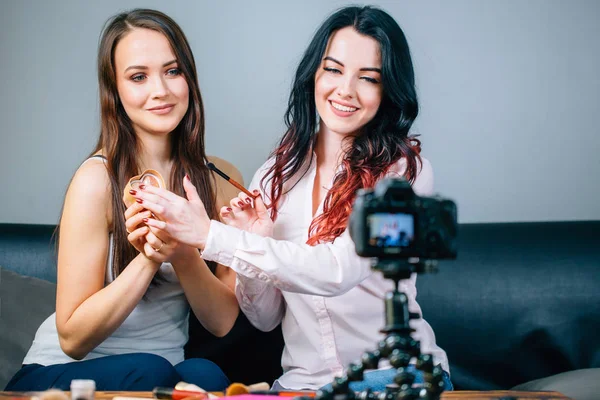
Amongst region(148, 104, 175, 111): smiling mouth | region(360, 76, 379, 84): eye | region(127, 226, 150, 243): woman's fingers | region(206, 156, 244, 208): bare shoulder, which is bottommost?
region(127, 226, 150, 243): woman's fingers

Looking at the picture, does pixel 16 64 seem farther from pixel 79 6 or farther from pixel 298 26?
pixel 298 26

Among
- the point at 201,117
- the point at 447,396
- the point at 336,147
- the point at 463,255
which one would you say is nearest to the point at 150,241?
the point at 201,117

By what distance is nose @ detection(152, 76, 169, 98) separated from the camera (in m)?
1.76

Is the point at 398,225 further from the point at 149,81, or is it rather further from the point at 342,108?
the point at 149,81

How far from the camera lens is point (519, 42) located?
2436 mm

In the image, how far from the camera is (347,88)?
5.79ft

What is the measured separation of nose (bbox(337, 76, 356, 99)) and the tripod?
762 mm

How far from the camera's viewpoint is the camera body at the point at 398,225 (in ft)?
3.45

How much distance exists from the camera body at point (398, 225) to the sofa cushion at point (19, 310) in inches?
52.4

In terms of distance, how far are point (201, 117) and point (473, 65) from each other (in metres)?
0.99

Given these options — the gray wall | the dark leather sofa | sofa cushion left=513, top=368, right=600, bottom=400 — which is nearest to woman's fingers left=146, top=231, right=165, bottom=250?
the dark leather sofa

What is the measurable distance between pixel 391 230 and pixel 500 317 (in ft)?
4.20

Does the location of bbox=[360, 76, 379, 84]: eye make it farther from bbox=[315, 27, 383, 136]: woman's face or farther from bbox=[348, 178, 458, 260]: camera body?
bbox=[348, 178, 458, 260]: camera body

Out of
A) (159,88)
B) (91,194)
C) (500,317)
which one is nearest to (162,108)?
(159,88)
